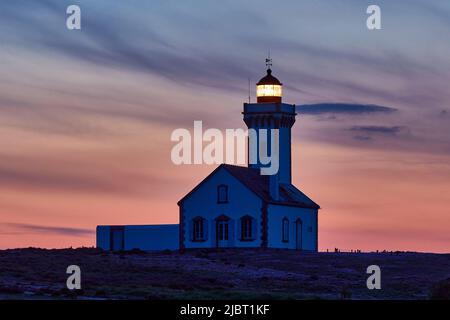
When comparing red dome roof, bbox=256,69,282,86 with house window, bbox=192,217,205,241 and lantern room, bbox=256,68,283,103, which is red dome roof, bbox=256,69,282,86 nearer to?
lantern room, bbox=256,68,283,103

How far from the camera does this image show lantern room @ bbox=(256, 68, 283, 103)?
3214 inches

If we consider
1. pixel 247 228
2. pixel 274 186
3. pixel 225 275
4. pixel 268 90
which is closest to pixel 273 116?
pixel 268 90

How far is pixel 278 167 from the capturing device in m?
81.0

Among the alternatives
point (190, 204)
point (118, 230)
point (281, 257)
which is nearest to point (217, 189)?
point (190, 204)

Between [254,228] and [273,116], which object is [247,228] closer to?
[254,228]

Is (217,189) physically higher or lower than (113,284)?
higher

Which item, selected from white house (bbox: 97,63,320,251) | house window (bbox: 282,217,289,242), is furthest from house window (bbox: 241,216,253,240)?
house window (bbox: 282,217,289,242)

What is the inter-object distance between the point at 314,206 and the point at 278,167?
3716 millimetres

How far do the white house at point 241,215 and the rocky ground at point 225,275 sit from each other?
21.4 feet

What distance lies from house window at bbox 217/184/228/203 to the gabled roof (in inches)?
38.7

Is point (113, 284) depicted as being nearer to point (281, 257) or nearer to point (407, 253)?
point (281, 257)

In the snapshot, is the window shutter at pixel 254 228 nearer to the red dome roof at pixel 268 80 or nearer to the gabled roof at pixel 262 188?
the gabled roof at pixel 262 188
